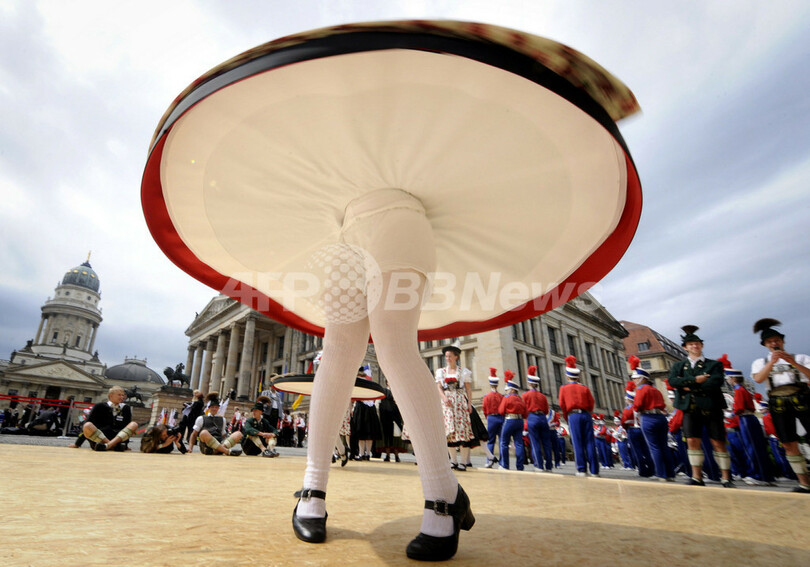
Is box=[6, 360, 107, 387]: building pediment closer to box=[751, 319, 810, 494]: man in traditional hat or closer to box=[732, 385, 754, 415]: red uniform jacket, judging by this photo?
box=[732, 385, 754, 415]: red uniform jacket

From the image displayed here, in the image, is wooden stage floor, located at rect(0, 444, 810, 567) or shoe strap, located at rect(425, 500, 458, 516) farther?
shoe strap, located at rect(425, 500, 458, 516)

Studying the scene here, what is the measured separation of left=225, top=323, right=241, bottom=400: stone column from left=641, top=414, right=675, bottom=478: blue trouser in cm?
3705

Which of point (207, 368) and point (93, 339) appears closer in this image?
point (207, 368)

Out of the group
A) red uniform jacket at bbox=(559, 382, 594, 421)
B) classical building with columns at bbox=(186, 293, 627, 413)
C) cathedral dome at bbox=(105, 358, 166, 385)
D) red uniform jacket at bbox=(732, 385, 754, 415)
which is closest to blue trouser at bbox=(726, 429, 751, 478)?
red uniform jacket at bbox=(732, 385, 754, 415)

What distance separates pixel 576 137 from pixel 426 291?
29.7 inches

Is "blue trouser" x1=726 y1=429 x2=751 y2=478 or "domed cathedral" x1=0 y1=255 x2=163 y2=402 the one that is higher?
"domed cathedral" x1=0 y1=255 x2=163 y2=402

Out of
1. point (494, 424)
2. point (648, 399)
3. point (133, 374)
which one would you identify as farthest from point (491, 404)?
point (133, 374)

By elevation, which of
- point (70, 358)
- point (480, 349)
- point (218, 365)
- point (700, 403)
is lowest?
point (700, 403)

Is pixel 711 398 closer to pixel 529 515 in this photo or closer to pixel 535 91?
pixel 529 515

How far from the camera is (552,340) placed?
33.8m

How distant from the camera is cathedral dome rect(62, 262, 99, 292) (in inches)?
3000

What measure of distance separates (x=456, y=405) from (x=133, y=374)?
8216 centimetres

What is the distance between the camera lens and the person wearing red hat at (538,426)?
25.2ft

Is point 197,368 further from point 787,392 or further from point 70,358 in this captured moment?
point 787,392
